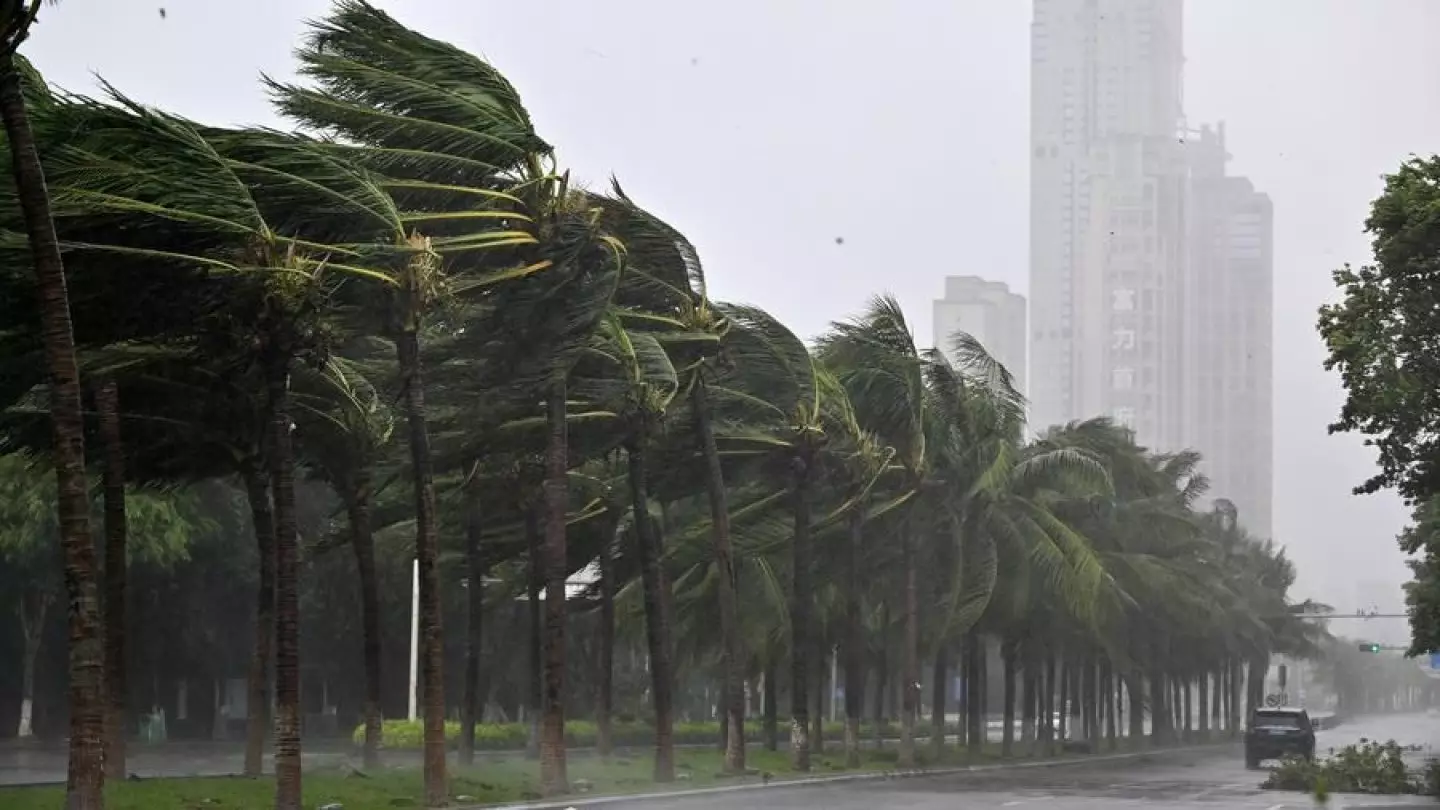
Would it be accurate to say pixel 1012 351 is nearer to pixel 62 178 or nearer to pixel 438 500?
pixel 438 500

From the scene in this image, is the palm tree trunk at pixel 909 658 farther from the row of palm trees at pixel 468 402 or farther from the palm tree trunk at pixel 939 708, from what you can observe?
the palm tree trunk at pixel 939 708

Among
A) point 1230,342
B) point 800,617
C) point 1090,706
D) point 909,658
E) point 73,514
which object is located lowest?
point 1090,706

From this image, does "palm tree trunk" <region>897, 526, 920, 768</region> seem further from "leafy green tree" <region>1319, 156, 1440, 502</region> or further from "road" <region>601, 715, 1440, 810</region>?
"leafy green tree" <region>1319, 156, 1440, 502</region>

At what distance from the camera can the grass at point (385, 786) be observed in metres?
23.8

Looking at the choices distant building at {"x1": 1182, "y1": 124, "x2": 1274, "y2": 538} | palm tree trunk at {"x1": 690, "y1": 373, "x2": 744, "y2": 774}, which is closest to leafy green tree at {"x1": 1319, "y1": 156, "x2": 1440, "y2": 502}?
palm tree trunk at {"x1": 690, "y1": 373, "x2": 744, "y2": 774}

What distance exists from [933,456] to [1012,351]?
409ft

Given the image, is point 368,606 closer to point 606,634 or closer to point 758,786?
point 758,786

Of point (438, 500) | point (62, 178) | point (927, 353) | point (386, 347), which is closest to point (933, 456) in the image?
point (927, 353)

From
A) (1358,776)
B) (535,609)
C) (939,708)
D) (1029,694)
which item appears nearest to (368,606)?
(535,609)

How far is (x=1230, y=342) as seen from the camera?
175 metres

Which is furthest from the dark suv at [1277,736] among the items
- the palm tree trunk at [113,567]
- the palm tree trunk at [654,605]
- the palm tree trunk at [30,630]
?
the palm tree trunk at [113,567]

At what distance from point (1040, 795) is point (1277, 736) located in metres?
20.2

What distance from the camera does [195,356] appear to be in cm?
2598

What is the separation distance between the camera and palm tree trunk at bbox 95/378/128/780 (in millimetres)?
26766
